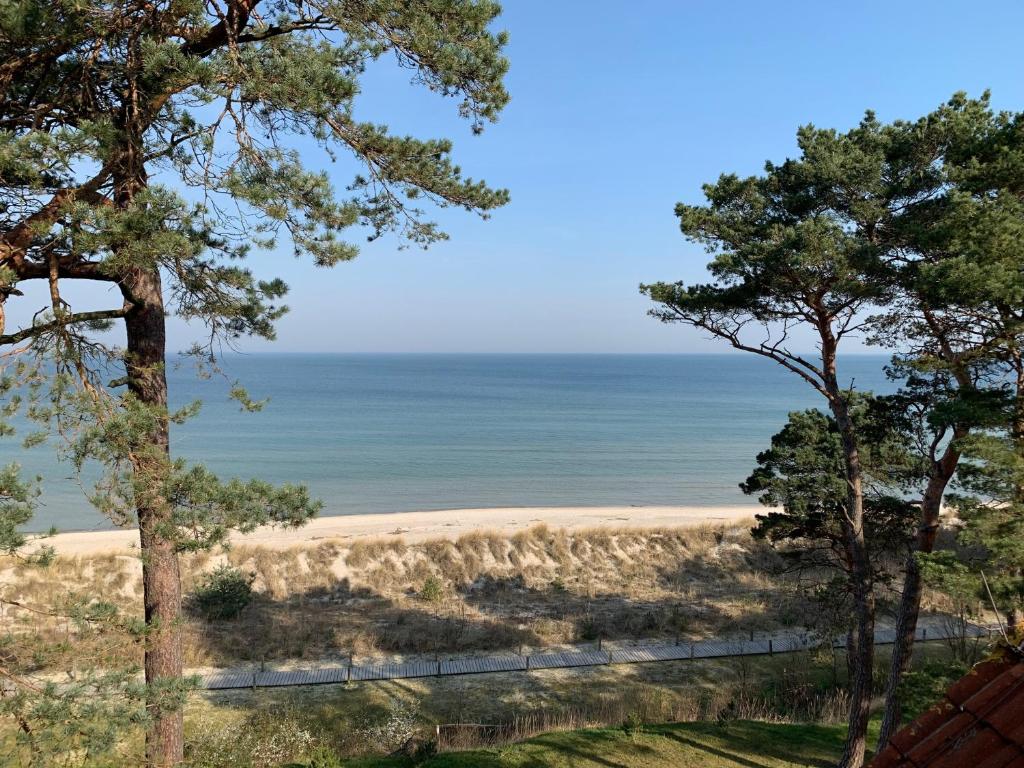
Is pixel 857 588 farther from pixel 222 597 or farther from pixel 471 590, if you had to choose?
pixel 222 597

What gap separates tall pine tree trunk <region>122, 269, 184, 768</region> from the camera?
5.59 m

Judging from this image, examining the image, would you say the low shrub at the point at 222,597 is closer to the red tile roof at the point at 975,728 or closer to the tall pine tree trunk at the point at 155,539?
the tall pine tree trunk at the point at 155,539

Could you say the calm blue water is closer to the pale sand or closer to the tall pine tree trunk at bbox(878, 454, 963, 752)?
the pale sand

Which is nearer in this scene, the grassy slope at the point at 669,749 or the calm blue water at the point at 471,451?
the grassy slope at the point at 669,749

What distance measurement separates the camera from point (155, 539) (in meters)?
5.67

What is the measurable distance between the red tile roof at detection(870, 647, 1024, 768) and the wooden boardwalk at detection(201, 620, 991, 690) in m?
10.4

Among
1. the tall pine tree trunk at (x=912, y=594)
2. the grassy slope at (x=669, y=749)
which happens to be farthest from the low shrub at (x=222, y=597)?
the tall pine tree trunk at (x=912, y=594)

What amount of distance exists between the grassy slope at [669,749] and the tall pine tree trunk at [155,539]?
277 centimetres

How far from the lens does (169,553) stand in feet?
19.6

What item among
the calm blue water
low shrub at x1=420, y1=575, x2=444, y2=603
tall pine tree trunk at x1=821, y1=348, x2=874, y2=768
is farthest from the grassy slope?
low shrub at x1=420, y1=575, x2=444, y2=603

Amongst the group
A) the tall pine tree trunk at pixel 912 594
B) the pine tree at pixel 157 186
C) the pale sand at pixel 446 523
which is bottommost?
the pale sand at pixel 446 523

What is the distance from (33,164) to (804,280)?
27.5ft

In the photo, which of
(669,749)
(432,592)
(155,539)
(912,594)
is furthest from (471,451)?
(155,539)

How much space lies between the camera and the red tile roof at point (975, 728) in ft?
7.49
